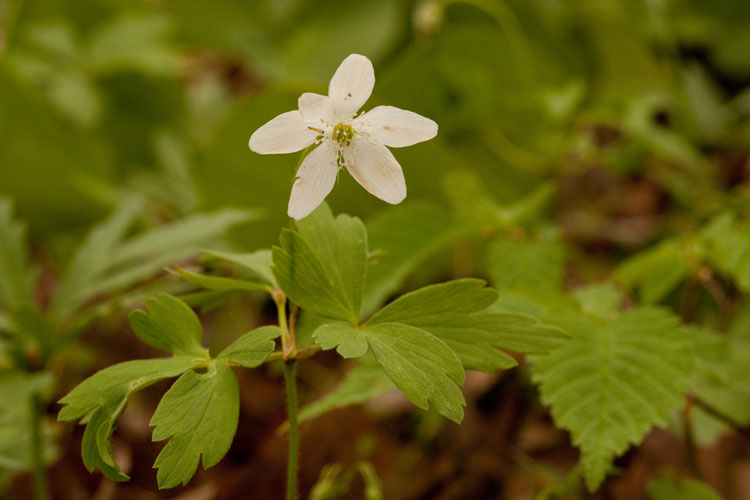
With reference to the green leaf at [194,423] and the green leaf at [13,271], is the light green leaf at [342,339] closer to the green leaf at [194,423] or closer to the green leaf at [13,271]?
the green leaf at [194,423]

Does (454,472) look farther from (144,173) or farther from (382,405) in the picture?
(144,173)

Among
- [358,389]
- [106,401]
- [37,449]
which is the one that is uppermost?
Answer: [106,401]

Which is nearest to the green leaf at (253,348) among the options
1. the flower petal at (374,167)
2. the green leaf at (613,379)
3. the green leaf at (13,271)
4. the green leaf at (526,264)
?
the flower petal at (374,167)

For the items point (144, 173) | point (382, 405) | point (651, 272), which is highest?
point (651, 272)

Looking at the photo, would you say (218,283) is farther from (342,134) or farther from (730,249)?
(730,249)

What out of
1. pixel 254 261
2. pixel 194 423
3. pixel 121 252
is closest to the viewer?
pixel 194 423

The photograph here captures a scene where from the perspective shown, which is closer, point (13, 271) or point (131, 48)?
point (13, 271)

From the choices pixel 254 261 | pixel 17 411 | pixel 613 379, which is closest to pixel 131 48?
pixel 17 411

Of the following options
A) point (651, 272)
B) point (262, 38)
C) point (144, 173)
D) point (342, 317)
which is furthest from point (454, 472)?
point (262, 38)
